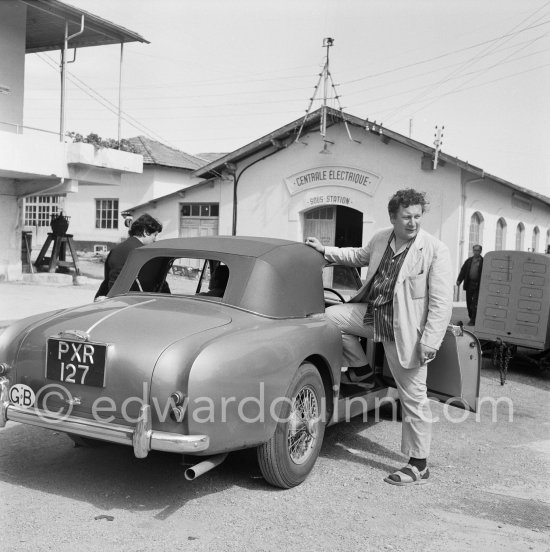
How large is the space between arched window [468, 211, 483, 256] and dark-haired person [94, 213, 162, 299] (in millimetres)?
13867

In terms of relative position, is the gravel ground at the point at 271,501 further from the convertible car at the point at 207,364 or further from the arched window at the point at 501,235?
the arched window at the point at 501,235

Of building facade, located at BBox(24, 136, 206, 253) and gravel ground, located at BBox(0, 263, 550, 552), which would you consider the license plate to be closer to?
gravel ground, located at BBox(0, 263, 550, 552)

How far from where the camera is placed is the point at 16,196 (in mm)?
18406

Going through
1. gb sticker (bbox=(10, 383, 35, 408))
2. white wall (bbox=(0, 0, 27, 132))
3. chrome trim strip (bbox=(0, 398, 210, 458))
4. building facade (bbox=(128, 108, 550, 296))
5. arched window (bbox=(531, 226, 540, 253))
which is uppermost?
white wall (bbox=(0, 0, 27, 132))

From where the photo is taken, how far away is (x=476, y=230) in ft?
62.3

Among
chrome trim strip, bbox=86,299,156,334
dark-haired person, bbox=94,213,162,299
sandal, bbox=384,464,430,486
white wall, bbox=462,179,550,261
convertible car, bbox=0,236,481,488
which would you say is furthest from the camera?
white wall, bbox=462,179,550,261

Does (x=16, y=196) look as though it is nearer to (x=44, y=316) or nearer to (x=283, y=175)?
(x=283, y=175)

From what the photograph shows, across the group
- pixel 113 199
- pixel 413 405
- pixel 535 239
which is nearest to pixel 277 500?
pixel 413 405

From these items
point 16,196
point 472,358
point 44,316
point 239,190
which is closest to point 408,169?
point 239,190

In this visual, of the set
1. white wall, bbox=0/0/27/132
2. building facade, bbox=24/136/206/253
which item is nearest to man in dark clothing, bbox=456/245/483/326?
white wall, bbox=0/0/27/132

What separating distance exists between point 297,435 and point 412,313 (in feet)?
3.72

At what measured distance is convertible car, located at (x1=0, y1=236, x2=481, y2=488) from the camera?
3.46 meters

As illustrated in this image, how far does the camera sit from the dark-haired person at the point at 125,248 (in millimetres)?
6410

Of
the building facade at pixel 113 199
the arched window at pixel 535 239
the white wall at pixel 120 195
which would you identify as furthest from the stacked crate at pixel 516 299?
the white wall at pixel 120 195
